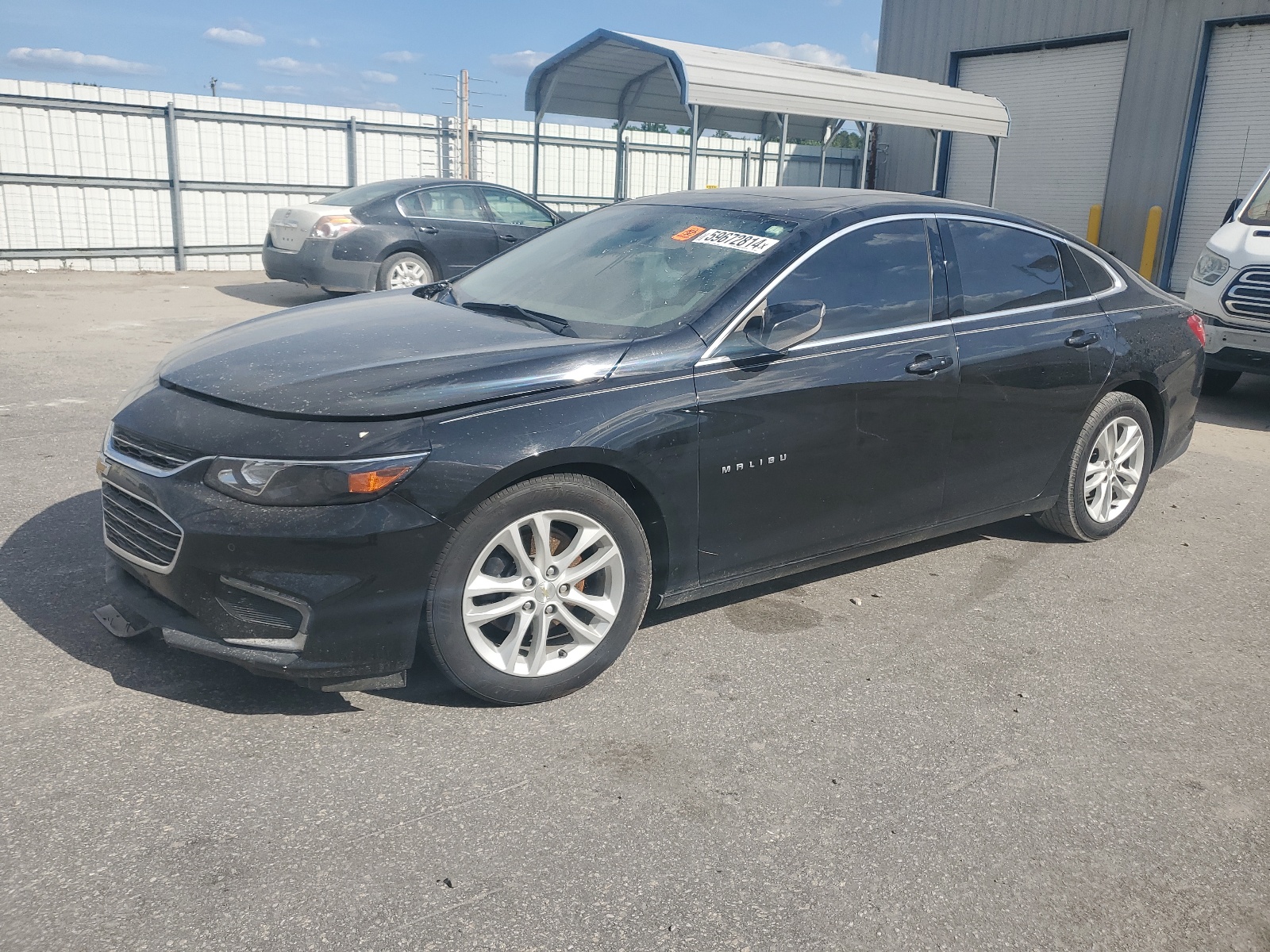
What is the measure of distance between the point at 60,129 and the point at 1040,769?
15961mm

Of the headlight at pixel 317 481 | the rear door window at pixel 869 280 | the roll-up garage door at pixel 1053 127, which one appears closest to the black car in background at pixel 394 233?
the rear door window at pixel 869 280

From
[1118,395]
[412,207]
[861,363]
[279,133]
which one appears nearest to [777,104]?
[412,207]

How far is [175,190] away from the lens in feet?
52.5

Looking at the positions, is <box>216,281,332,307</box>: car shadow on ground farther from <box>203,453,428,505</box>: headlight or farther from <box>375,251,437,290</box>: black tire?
<box>203,453,428,505</box>: headlight

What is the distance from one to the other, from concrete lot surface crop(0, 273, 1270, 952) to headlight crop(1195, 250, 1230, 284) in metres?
4.74

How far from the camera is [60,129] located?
14969 millimetres

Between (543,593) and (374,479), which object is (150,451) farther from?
(543,593)

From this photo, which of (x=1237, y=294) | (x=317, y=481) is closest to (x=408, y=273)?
(x=1237, y=294)

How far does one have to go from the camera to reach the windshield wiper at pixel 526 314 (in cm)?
379

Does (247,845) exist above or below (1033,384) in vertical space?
below

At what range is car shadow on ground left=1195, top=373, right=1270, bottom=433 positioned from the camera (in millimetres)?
8438

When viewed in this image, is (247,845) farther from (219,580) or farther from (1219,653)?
(1219,653)

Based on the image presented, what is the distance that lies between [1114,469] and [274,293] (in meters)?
11.8

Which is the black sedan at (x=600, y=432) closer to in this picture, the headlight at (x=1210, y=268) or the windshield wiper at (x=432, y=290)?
the windshield wiper at (x=432, y=290)
